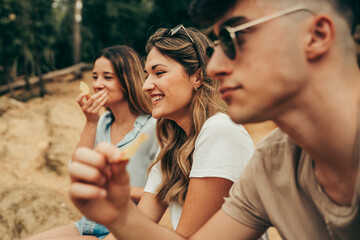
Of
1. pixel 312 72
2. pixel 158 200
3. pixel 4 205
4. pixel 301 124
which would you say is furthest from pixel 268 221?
pixel 4 205

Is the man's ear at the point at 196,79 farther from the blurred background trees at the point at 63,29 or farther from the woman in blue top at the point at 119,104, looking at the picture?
the blurred background trees at the point at 63,29

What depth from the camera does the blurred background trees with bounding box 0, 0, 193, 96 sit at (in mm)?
12641

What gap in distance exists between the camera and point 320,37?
1.24 m

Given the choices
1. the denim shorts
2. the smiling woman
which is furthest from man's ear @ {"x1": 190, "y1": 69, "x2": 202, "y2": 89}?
the denim shorts

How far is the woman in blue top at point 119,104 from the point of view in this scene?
140 inches

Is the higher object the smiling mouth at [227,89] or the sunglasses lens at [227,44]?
the sunglasses lens at [227,44]

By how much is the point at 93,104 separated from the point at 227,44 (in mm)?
2501

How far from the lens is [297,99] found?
1.29 metres

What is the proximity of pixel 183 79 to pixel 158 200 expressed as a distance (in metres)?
1.03

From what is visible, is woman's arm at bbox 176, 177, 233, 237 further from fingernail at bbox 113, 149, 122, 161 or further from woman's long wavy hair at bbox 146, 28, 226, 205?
fingernail at bbox 113, 149, 122, 161

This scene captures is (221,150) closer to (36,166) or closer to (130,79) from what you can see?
(130,79)

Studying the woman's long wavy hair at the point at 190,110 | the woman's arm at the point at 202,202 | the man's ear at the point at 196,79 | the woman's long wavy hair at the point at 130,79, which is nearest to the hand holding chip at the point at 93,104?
the woman's long wavy hair at the point at 130,79

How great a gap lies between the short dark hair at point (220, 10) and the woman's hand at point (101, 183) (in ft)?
2.42

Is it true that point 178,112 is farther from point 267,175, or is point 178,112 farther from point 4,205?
point 4,205
